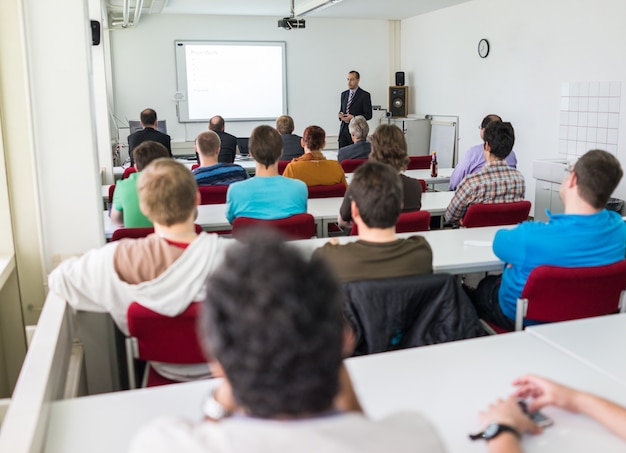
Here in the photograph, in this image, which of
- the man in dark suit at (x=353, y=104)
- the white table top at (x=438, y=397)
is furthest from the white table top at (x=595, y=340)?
the man in dark suit at (x=353, y=104)

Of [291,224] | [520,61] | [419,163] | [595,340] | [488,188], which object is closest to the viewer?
[595,340]

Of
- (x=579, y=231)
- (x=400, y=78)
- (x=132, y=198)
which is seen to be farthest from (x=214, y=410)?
(x=400, y=78)

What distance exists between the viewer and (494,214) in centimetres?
368

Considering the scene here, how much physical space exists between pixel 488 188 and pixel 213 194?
77.4 inches

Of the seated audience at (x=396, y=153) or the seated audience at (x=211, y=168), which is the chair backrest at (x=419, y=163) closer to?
the seated audience at (x=211, y=168)

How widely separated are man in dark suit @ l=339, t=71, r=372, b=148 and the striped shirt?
474 cm

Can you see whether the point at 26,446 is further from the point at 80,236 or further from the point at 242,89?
the point at 242,89

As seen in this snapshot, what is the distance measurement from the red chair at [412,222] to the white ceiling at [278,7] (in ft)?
19.7

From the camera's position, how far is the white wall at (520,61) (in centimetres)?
636

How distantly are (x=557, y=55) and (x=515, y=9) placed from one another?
3.50 ft

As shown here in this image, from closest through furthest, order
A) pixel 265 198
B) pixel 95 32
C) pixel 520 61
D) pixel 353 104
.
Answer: pixel 265 198 < pixel 95 32 < pixel 520 61 < pixel 353 104

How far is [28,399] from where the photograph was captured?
1427mm

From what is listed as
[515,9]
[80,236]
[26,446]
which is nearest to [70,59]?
[80,236]

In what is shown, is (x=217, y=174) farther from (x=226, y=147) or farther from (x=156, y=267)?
(x=156, y=267)
